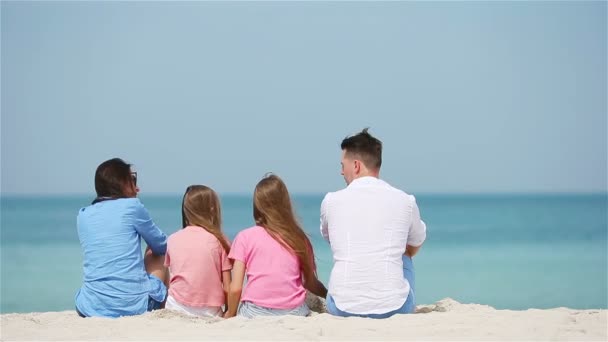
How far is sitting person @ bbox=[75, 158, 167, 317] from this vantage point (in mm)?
5844

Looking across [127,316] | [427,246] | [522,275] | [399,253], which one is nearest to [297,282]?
[399,253]

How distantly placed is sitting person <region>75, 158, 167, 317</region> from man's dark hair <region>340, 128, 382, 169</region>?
149 cm

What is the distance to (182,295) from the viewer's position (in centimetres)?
581

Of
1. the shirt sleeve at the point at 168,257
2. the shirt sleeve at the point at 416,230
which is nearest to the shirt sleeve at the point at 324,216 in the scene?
the shirt sleeve at the point at 416,230

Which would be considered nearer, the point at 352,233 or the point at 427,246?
the point at 352,233

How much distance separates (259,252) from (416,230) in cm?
103

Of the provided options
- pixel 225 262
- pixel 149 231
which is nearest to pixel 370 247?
pixel 225 262

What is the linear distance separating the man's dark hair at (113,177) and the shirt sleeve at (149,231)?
19 cm

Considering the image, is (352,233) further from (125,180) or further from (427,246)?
(427,246)

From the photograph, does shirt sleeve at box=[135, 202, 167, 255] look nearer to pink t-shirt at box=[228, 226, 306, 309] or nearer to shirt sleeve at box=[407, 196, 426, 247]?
pink t-shirt at box=[228, 226, 306, 309]

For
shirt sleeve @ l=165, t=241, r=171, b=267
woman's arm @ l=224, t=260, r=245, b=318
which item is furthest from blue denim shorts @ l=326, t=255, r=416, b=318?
shirt sleeve @ l=165, t=241, r=171, b=267

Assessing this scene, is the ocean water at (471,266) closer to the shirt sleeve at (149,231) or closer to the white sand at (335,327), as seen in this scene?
the white sand at (335,327)

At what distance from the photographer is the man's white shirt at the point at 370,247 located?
5316 millimetres

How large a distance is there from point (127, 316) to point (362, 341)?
1776 millimetres
